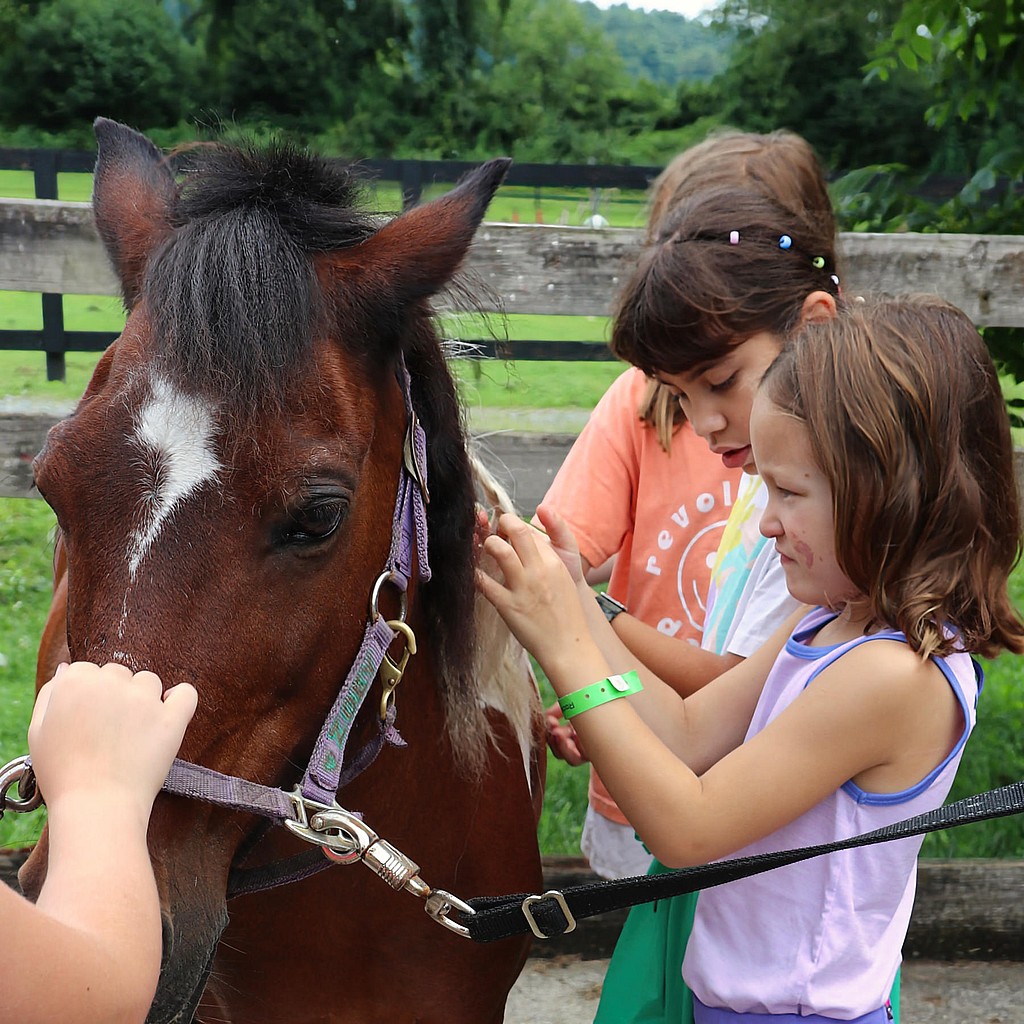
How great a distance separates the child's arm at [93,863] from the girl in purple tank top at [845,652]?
25.2 inches

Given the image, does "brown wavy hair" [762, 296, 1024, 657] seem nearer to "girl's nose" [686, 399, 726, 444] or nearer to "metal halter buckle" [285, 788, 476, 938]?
"girl's nose" [686, 399, 726, 444]

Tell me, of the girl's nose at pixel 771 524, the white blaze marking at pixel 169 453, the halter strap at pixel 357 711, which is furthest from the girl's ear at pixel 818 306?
the white blaze marking at pixel 169 453

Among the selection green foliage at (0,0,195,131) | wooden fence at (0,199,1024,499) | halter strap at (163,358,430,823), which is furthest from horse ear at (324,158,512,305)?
green foliage at (0,0,195,131)

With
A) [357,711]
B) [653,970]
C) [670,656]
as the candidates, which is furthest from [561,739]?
[357,711]

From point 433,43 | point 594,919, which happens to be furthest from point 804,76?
point 594,919

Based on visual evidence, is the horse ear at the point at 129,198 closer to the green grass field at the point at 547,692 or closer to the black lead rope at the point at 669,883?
the green grass field at the point at 547,692

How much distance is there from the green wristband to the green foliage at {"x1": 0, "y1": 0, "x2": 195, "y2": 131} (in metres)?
23.1

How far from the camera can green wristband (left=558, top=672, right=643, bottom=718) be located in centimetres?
148

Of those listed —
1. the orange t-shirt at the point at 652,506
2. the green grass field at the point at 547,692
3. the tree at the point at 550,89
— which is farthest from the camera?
the tree at the point at 550,89

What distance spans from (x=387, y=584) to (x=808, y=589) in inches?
22.4

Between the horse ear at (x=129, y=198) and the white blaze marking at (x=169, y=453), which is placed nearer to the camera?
the white blaze marking at (x=169, y=453)

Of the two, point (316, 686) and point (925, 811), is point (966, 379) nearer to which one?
point (925, 811)

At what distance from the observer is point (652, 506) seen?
2.18 meters

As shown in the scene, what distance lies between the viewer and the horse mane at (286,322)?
1311 mm
